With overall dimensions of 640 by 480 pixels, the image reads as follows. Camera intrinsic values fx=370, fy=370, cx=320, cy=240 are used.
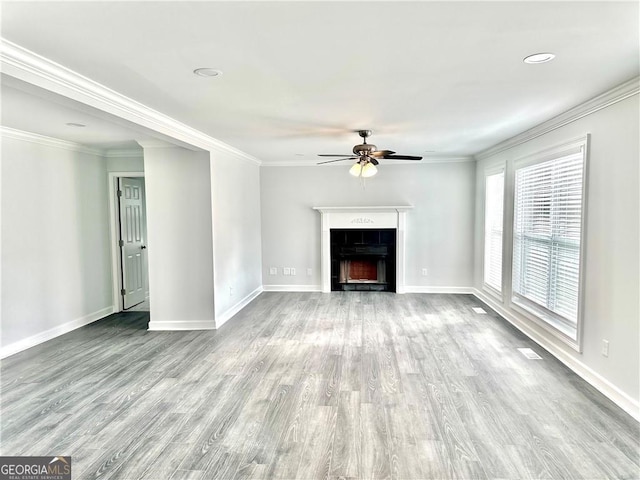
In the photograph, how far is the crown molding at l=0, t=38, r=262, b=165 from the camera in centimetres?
209

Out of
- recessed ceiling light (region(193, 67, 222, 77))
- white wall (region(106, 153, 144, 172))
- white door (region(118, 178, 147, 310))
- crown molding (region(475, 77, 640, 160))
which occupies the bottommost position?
white door (region(118, 178, 147, 310))

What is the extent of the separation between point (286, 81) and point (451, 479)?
2717mm

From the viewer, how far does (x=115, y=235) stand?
5.73 meters

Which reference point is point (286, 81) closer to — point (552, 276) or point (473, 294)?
point (552, 276)

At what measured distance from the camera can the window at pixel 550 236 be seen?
3.53 m

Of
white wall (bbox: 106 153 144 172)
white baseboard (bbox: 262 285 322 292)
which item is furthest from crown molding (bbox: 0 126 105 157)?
white baseboard (bbox: 262 285 322 292)

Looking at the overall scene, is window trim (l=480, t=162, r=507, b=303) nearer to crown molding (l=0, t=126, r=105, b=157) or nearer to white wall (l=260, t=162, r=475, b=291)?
white wall (l=260, t=162, r=475, b=291)

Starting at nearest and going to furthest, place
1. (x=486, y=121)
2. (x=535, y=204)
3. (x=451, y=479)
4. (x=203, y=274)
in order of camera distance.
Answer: (x=451, y=479) < (x=486, y=121) < (x=535, y=204) < (x=203, y=274)

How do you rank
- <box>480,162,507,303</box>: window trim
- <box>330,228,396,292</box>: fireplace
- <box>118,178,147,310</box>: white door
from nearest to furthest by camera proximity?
1. <box>480,162,507,303</box>: window trim
2. <box>118,178,147,310</box>: white door
3. <box>330,228,396,292</box>: fireplace

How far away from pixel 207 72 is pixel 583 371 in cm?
398

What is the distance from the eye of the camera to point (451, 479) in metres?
2.08

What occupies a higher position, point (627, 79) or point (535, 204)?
point (627, 79)

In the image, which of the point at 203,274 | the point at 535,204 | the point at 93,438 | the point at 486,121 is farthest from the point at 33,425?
the point at 535,204

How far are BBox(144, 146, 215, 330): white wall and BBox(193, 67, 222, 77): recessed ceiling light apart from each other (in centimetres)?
237
